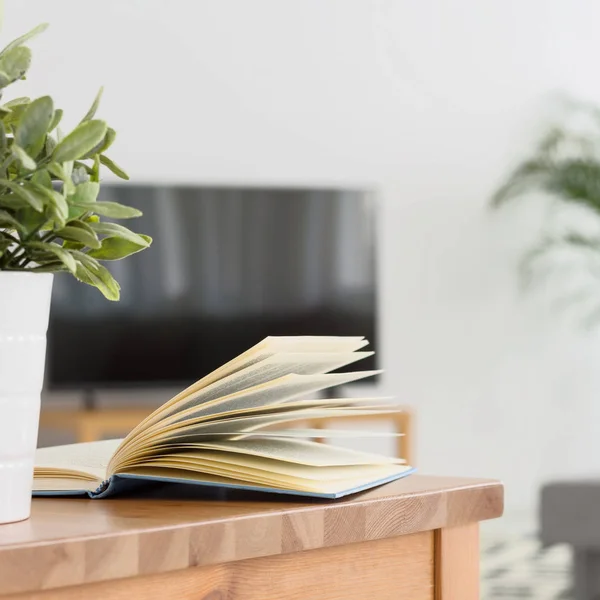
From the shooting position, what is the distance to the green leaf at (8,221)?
55 cm

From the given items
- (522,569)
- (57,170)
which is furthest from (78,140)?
(522,569)

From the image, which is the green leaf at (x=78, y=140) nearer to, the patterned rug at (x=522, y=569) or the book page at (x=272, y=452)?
the book page at (x=272, y=452)

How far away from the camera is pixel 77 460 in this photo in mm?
729

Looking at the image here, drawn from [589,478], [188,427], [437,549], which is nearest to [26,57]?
[188,427]

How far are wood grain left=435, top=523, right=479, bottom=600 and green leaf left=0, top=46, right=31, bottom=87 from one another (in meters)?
0.35

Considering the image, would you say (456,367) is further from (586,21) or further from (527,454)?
(586,21)

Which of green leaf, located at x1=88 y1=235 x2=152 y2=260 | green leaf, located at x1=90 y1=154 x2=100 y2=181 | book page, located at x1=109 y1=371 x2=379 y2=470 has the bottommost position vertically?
book page, located at x1=109 y1=371 x2=379 y2=470

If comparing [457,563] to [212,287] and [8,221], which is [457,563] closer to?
[8,221]

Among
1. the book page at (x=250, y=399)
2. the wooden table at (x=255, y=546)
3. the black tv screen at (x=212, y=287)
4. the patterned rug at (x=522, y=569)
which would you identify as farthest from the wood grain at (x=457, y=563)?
the black tv screen at (x=212, y=287)

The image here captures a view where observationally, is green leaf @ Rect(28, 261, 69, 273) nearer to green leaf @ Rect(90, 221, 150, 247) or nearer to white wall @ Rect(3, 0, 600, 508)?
green leaf @ Rect(90, 221, 150, 247)

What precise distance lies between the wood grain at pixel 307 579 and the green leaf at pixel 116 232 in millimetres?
173

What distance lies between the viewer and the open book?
24.7 inches

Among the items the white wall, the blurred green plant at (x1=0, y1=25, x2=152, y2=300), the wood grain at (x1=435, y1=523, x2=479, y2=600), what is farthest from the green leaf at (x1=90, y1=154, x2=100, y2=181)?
the white wall

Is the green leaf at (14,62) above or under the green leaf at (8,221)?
above
